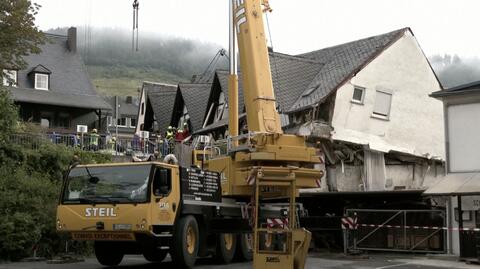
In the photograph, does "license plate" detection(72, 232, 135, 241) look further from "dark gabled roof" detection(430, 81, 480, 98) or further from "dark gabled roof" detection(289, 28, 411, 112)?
"dark gabled roof" detection(289, 28, 411, 112)

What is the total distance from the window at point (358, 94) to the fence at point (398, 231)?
8746 millimetres

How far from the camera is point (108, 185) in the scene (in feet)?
49.1

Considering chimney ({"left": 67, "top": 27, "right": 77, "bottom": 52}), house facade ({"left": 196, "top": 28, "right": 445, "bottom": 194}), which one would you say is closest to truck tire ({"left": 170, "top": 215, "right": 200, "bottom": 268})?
house facade ({"left": 196, "top": 28, "right": 445, "bottom": 194})

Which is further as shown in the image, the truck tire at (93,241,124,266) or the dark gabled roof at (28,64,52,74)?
the dark gabled roof at (28,64,52,74)

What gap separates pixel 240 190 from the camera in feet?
56.2

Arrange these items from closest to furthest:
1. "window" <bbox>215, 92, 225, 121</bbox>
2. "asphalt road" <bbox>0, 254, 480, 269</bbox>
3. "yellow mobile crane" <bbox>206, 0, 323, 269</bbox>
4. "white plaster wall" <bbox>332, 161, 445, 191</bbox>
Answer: "yellow mobile crane" <bbox>206, 0, 323, 269</bbox> < "asphalt road" <bbox>0, 254, 480, 269</bbox> < "white plaster wall" <bbox>332, 161, 445, 191</bbox> < "window" <bbox>215, 92, 225, 121</bbox>

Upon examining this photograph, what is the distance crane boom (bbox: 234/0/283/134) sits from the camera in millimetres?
17000

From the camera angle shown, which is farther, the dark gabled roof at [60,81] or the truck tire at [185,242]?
the dark gabled roof at [60,81]

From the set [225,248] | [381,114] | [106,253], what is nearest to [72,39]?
[381,114]

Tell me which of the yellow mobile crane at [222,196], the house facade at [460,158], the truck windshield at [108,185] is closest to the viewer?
the yellow mobile crane at [222,196]

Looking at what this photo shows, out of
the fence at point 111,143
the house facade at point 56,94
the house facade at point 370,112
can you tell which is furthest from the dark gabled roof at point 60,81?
the house facade at point 370,112

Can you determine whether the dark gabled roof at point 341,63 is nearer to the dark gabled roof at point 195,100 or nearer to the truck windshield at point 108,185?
the dark gabled roof at point 195,100

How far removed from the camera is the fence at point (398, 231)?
22.5 metres

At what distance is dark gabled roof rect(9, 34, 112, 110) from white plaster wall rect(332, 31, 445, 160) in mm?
20108
